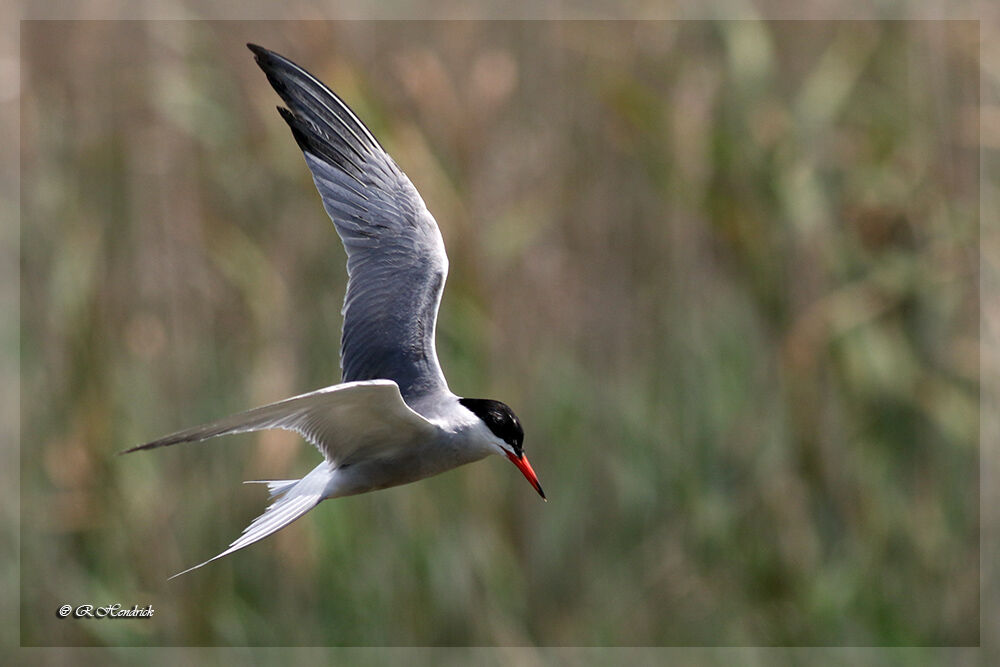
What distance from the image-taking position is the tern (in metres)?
1.25

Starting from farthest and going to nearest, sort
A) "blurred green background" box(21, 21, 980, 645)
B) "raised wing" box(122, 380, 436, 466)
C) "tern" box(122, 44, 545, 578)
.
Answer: "blurred green background" box(21, 21, 980, 645) → "tern" box(122, 44, 545, 578) → "raised wing" box(122, 380, 436, 466)

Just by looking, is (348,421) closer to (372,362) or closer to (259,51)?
(372,362)

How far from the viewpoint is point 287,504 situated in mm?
1312

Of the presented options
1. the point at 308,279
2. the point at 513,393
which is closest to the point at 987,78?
the point at 513,393

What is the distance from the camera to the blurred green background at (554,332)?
291 centimetres

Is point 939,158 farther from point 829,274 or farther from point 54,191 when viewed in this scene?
point 54,191

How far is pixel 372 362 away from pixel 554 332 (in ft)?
4.92

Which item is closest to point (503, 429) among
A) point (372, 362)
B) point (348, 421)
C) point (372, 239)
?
point (348, 421)

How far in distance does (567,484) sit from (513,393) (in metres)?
0.27

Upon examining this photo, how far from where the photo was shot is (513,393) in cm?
294

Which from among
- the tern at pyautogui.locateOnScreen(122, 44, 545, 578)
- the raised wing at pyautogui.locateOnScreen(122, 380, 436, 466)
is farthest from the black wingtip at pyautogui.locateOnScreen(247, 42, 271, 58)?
the raised wing at pyautogui.locateOnScreen(122, 380, 436, 466)

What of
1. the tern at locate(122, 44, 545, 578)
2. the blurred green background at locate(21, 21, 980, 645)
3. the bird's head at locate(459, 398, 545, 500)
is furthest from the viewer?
the blurred green background at locate(21, 21, 980, 645)

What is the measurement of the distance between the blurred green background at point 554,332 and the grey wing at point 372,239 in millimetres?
1014

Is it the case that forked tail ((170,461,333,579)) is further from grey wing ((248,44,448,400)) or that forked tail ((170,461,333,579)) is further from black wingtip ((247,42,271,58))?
black wingtip ((247,42,271,58))
